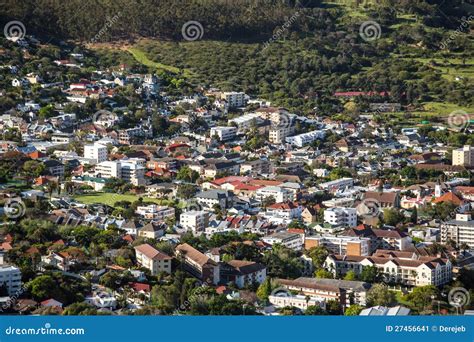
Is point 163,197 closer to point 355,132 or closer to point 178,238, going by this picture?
point 178,238

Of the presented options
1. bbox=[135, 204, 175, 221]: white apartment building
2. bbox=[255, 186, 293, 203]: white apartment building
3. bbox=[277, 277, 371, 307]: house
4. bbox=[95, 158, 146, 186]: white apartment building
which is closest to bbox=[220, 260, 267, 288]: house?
bbox=[277, 277, 371, 307]: house

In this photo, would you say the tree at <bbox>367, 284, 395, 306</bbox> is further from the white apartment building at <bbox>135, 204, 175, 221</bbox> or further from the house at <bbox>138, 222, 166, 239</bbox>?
the white apartment building at <bbox>135, 204, 175, 221</bbox>

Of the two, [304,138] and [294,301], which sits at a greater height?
[304,138]

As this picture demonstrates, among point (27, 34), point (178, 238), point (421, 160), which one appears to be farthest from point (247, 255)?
point (27, 34)

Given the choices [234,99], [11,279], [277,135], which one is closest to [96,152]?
[277,135]

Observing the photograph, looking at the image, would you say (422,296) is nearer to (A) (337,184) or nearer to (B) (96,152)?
(A) (337,184)

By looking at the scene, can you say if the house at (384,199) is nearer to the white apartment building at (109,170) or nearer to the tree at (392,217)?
the tree at (392,217)
